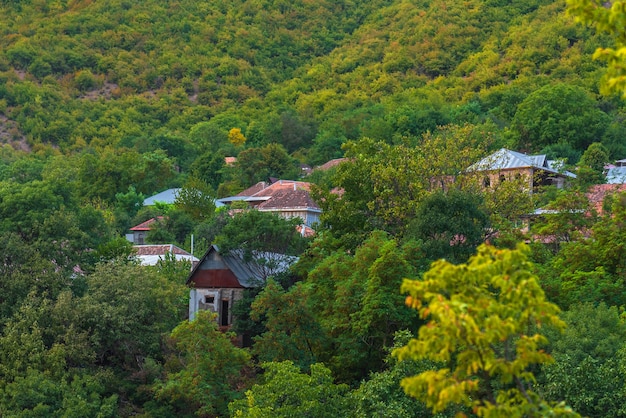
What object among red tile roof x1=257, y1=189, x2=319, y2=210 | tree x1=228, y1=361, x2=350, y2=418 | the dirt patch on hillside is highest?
the dirt patch on hillside

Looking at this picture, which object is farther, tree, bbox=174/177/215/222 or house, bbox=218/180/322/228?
tree, bbox=174/177/215/222

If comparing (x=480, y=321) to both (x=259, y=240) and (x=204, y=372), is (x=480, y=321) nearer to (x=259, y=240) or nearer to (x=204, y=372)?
(x=204, y=372)

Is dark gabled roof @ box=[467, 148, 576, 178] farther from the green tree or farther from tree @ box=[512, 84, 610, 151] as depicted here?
the green tree

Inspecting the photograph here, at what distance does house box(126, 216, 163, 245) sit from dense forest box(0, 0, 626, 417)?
3.95ft

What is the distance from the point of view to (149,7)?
5246 inches

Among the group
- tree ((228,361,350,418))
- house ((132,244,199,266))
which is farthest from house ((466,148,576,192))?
tree ((228,361,350,418))

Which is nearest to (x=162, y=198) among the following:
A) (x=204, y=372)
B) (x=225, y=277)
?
(x=225, y=277)

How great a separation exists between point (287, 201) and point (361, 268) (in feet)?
80.4

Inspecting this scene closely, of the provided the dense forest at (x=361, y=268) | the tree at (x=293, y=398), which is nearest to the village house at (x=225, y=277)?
the dense forest at (x=361, y=268)

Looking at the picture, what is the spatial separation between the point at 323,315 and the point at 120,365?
5.87 metres

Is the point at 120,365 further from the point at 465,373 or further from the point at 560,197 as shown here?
the point at 465,373

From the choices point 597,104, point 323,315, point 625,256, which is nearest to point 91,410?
point 323,315

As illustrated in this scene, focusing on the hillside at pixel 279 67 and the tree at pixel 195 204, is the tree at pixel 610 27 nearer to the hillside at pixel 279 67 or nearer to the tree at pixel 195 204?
the tree at pixel 195 204

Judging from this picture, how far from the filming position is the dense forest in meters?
8.22
